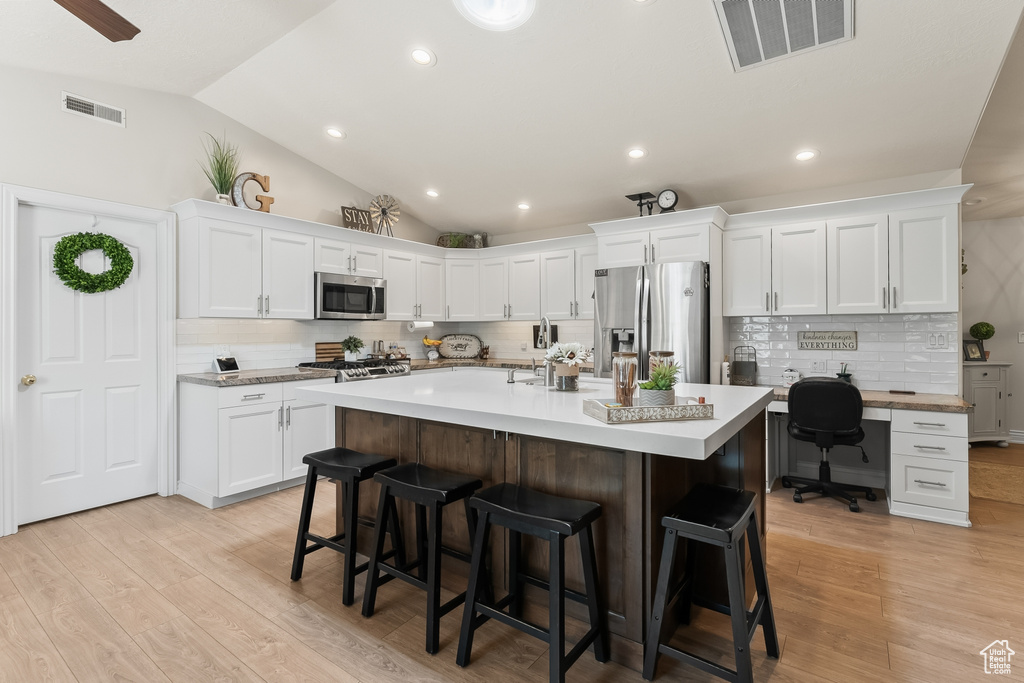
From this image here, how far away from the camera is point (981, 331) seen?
5.53m

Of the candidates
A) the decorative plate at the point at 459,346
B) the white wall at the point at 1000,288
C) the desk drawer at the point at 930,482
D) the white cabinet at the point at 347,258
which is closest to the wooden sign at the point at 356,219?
the white cabinet at the point at 347,258

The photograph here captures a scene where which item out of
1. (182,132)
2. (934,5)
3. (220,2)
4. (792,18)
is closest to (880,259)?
(934,5)

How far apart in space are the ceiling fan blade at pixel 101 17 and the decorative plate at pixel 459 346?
4.36 meters

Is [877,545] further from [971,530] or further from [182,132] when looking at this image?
[182,132]

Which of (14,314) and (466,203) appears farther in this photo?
(466,203)

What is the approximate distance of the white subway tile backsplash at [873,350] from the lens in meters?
3.87

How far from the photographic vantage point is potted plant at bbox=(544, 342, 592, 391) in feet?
8.27

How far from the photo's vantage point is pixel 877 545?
9.92 feet

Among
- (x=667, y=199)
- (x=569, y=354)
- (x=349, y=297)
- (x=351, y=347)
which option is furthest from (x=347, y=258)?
(x=569, y=354)

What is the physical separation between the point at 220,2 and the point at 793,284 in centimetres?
439

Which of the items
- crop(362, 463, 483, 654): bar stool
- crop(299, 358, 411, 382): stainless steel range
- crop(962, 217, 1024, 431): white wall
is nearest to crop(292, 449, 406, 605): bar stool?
crop(362, 463, 483, 654): bar stool

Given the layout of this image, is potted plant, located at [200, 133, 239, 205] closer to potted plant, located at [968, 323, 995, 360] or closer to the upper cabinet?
the upper cabinet

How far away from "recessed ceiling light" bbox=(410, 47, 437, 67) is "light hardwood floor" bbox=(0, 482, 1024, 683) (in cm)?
313

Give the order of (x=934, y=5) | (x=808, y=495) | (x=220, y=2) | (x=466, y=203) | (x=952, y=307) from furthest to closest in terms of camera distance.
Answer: (x=466, y=203) < (x=808, y=495) < (x=952, y=307) < (x=220, y=2) < (x=934, y=5)
